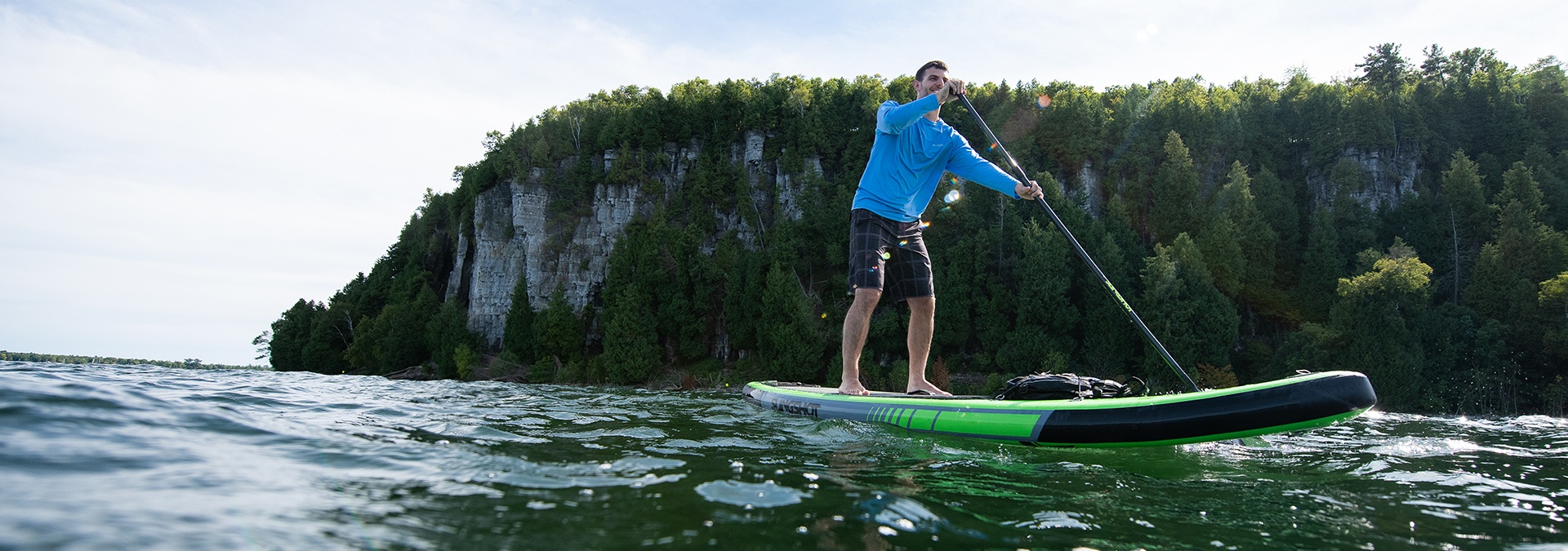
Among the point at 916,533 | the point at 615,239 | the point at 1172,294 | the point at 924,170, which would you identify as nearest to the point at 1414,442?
the point at 924,170

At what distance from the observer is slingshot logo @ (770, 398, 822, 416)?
614 cm

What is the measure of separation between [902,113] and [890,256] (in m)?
1.25

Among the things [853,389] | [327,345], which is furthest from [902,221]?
[327,345]

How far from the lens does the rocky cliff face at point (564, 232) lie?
45.2 m

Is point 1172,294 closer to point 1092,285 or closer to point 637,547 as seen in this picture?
point 1092,285

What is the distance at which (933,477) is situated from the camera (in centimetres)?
307

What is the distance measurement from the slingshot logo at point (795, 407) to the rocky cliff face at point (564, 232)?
122 ft

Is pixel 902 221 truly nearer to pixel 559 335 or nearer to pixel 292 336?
pixel 559 335

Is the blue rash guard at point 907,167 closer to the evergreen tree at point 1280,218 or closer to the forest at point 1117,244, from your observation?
the forest at point 1117,244

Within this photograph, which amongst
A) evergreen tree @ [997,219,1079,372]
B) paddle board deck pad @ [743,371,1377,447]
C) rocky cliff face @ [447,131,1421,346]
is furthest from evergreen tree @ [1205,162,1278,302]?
paddle board deck pad @ [743,371,1377,447]

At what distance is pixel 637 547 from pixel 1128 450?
3.48 meters

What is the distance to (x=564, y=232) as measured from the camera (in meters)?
47.6

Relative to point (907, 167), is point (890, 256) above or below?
below

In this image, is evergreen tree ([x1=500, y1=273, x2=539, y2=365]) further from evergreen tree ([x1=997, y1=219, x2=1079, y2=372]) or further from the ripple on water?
the ripple on water
